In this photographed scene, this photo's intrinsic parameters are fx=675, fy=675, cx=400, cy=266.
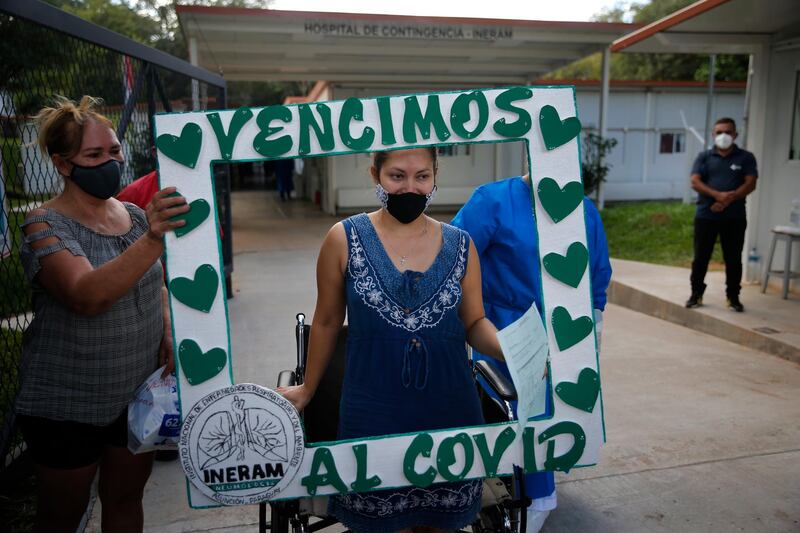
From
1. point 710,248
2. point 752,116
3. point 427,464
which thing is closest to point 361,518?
point 427,464

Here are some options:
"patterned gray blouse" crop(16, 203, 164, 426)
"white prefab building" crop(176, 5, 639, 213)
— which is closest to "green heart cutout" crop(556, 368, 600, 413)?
"patterned gray blouse" crop(16, 203, 164, 426)

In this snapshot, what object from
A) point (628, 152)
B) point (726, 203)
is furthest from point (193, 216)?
→ point (628, 152)

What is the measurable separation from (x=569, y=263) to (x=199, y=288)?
0.98 m

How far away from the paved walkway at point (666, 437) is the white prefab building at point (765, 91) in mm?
963

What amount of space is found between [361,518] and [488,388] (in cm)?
83

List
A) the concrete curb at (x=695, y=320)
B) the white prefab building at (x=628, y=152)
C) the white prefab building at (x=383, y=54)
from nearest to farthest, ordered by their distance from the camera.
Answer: the concrete curb at (x=695, y=320) < the white prefab building at (x=383, y=54) < the white prefab building at (x=628, y=152)

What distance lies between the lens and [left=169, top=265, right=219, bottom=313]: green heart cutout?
65.9 inches

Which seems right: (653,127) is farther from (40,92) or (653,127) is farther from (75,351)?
(75,351)

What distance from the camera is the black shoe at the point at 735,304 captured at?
6.54 metres

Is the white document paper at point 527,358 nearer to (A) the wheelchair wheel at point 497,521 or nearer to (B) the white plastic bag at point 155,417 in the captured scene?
(A) the wheelchair wheel at point 497,521

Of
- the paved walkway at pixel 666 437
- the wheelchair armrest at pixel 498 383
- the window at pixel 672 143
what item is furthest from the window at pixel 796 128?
the window at pixel 672 143

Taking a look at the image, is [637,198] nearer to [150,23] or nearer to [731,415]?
[731,415]

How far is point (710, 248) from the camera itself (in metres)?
6.61

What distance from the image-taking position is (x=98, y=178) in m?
2.02
